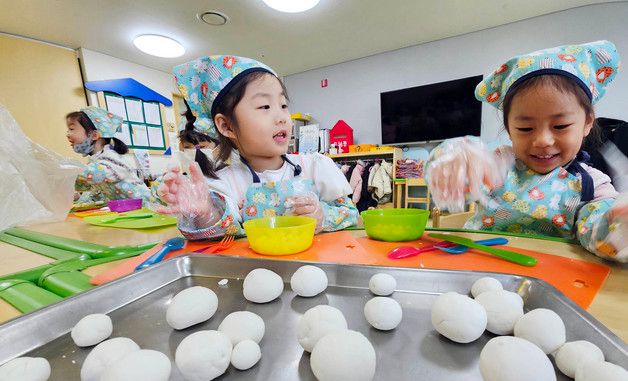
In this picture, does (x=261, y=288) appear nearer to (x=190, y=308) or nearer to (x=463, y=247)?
(x=190, y=308)

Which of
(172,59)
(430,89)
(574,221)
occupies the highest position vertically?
(172,59)

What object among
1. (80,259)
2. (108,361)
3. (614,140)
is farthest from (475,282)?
(614,140)

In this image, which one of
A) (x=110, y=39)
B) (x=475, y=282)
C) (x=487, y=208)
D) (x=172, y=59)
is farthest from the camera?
(x=172, y=59)

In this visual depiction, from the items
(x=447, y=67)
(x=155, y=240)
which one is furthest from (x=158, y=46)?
(x=447, y=67)

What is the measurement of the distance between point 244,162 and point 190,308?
641mm

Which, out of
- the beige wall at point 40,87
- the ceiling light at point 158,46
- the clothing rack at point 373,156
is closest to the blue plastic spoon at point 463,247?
the clothing rack at point 373,156

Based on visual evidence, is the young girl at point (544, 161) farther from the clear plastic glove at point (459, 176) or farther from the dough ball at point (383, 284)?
the dough ball at point (383, 284)

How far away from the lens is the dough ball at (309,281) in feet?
1.36

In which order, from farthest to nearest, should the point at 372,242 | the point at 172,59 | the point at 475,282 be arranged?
the point at 172,59
the point at 372,242
the point at 475,282

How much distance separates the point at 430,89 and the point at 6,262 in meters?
3.46

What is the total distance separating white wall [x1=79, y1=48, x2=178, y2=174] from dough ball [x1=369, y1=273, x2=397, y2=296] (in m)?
2.91

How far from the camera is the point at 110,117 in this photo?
207 cm

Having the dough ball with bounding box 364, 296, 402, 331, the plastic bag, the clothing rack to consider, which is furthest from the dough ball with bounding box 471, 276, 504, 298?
the clothing rack

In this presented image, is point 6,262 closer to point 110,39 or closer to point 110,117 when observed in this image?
point 110,117
